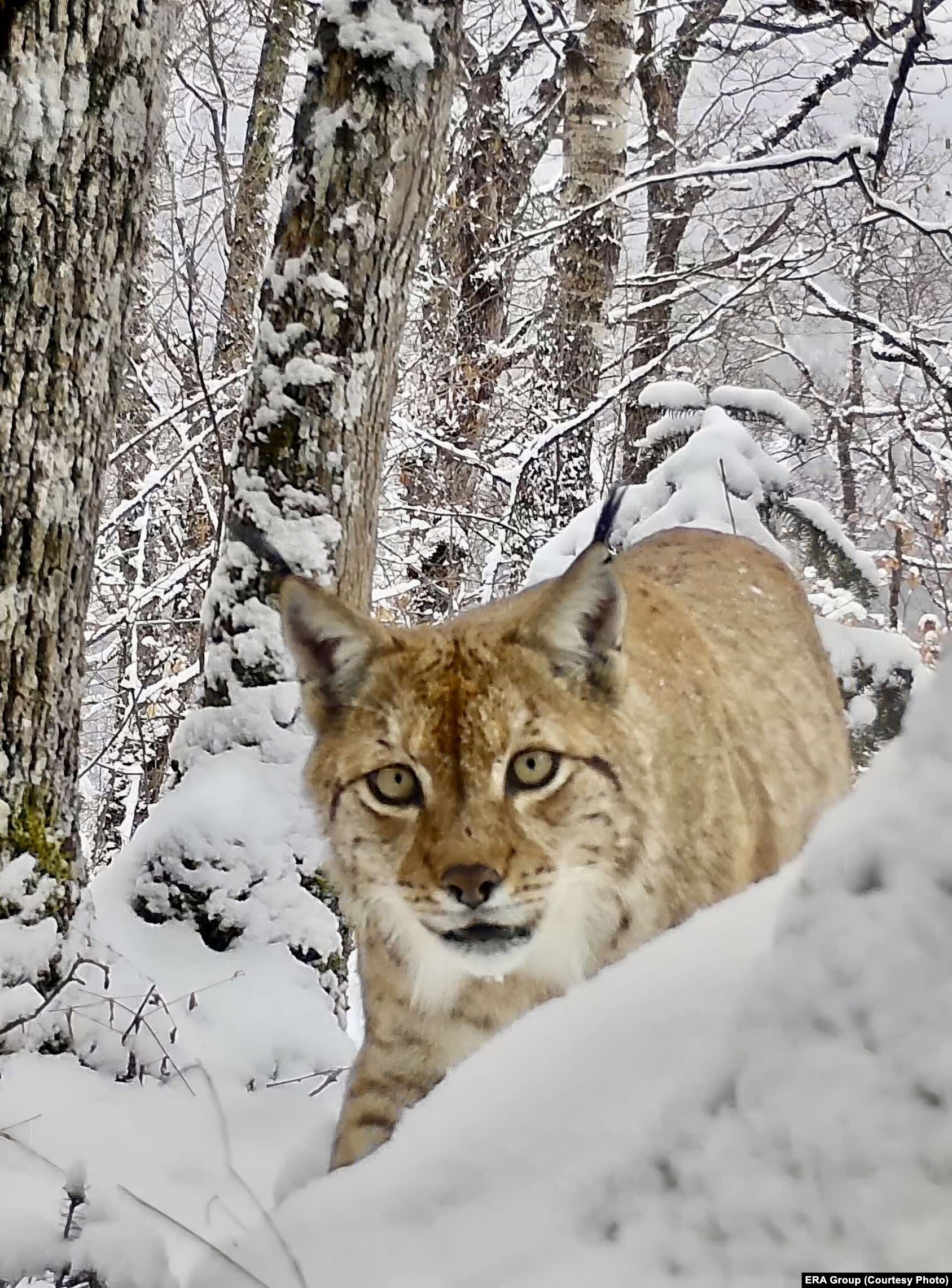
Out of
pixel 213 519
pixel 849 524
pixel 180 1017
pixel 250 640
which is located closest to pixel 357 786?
pixel 180 1017

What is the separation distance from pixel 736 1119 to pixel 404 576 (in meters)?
9.02

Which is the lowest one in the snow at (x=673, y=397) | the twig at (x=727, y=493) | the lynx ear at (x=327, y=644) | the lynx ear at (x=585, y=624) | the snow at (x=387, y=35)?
the lynx ear at (x=327, y=644)

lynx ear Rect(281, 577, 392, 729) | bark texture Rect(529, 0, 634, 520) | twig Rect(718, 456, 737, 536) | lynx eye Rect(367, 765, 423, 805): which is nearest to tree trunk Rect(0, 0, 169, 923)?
lynx ear Rect(281, 577, 392, 729)

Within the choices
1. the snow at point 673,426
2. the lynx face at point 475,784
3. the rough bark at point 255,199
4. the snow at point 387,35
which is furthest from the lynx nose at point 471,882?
the rough bark at point 255,199

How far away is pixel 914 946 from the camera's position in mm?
756

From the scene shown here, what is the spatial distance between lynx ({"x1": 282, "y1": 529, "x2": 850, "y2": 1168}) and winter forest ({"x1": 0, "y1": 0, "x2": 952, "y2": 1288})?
1.49 feet

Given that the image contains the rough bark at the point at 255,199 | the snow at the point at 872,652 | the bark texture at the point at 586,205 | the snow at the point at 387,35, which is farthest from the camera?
the rough bark at the point at 255,199

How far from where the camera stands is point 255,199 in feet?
30.9

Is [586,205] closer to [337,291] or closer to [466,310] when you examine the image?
[466,310]

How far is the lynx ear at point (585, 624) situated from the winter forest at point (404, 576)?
0.89 meters

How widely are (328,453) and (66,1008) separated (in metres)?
2.08

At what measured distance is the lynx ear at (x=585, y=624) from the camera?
2.54m

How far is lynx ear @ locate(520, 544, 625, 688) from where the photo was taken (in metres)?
2.54

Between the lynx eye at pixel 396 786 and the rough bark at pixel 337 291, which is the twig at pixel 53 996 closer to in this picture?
the lynx eye at pixel 396 786
